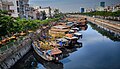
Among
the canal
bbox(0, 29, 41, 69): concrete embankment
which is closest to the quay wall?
bbox(0, 29, 41, 69): concrete embankment

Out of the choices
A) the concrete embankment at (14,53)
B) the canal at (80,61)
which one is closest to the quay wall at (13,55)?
the concrete embankment at (14,53)

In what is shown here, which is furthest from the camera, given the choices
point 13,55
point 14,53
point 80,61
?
point 80,61

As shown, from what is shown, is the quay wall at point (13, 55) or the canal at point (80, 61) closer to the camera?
the quay wall at point (13, 55)

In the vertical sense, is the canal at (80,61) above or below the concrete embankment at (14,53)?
below

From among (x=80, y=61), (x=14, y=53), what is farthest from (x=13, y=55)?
(x=80, y=61)

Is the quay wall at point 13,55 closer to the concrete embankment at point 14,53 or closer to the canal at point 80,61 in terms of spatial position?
the concrete embankment at point 14,53

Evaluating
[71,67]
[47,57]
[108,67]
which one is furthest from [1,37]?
[108,67]

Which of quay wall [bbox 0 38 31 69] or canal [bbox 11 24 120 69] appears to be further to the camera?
canal [bbox 11 24 120 69]

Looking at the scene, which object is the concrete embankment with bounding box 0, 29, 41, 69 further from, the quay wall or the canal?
the canal

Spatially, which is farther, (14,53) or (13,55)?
(14,53)

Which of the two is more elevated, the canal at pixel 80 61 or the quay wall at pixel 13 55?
the quay wall at pixel 13 55

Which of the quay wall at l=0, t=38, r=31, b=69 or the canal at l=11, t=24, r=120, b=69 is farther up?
the quay wall at l=0, t=38, r=31, b=69

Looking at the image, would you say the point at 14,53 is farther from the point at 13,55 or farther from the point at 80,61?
the point at 80,61

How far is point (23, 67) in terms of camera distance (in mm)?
36062
